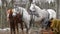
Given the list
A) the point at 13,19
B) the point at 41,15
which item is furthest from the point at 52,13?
the point at 13,19

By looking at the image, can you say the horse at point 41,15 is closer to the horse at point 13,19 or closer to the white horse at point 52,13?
the white horse at point 52,13

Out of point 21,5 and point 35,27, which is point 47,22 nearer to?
point 35,27

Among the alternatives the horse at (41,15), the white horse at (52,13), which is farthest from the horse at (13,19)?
the white horse at (52,13)

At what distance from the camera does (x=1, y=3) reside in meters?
2.27

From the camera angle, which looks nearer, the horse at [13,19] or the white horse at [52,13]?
the horse at [13,19]

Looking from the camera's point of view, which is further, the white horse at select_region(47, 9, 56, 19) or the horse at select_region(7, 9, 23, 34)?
the white horse at select_region(47, 9, 56, 19)

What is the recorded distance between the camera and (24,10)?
2.31 meters

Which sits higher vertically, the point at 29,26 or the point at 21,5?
the point at 21,5

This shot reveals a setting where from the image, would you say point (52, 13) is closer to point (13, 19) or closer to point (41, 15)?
point (41, 15)

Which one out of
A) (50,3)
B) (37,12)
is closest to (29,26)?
(37,12)

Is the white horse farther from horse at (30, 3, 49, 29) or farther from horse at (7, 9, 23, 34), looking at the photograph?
horse at (7, 9, 23, 34)

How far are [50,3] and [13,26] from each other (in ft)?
2.06

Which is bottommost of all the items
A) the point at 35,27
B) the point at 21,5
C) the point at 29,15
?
the point at 35,27

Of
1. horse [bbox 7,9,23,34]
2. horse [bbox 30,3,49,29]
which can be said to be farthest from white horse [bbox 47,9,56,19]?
horse [bbox 7,9,23,34]
